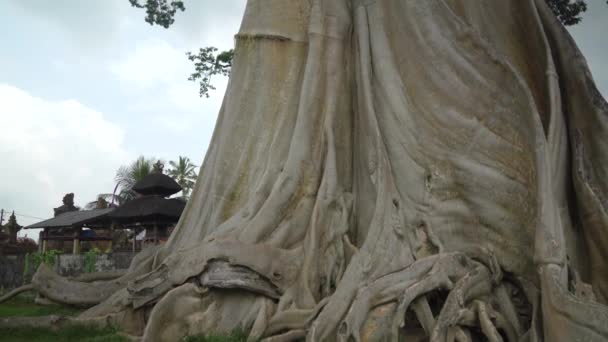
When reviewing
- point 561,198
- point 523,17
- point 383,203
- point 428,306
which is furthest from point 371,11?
point 428,306

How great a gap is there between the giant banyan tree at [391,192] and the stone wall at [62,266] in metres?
8.87

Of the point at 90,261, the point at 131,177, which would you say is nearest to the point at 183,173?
the point at 131,177

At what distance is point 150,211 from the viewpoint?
18.1 metres

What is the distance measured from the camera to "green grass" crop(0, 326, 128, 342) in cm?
478

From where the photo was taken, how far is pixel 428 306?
4.17 m

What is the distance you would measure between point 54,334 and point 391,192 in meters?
3.23

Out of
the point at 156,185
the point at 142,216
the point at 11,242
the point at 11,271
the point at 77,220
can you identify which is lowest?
the point at 11,271

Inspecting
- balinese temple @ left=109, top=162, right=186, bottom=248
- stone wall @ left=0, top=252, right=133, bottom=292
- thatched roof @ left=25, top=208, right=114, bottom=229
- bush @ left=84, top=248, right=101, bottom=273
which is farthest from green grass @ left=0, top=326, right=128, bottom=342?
thatched roof @ left=25, top=208, right=114, bottom=229

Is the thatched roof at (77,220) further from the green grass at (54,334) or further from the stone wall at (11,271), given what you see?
the green grass at (54,334)

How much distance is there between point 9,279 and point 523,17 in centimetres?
1351

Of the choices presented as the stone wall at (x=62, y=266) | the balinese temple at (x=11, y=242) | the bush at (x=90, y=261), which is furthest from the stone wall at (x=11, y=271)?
the balinese temple at (x=11, y=242)

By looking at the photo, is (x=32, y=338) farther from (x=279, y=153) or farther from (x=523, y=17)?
(x=523, y=17)

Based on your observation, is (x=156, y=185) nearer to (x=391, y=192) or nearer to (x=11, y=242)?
(x=11, y=242)

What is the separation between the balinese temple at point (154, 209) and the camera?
→ 60.2 ft
